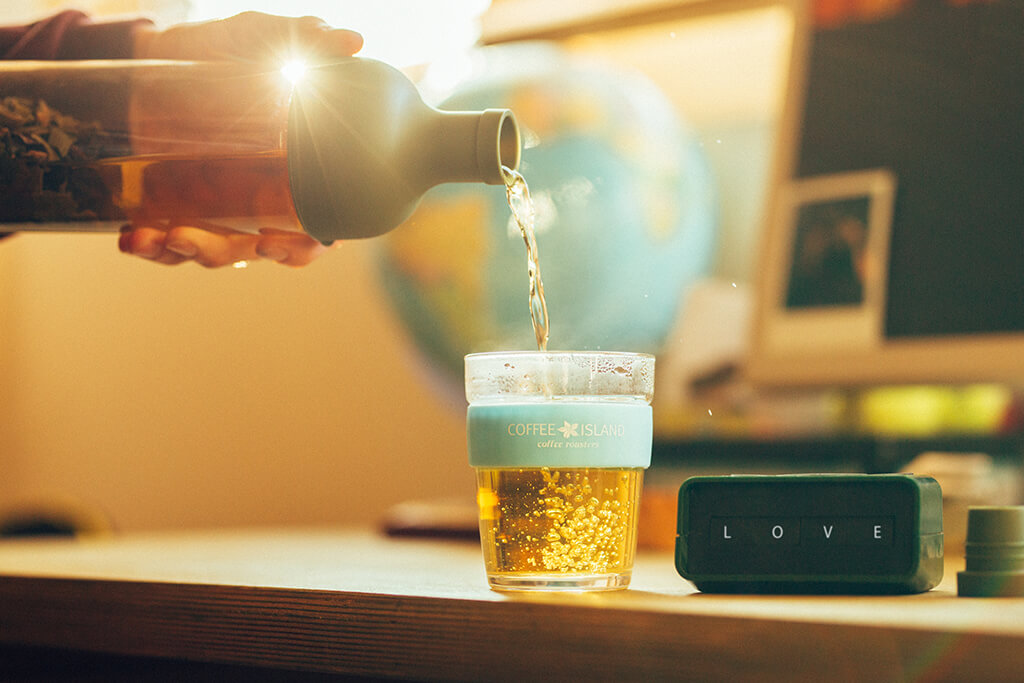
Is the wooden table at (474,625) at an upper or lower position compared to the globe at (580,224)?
lower

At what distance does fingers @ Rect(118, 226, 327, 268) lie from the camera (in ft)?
2.62

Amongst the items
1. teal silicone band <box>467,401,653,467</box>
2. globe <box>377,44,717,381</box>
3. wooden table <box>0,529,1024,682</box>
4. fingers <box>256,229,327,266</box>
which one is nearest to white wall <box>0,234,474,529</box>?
globe <box>377,44,717,381</box>

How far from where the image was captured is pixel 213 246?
0.83 metres

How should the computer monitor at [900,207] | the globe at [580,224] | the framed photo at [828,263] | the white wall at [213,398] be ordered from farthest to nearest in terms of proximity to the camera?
the white wall at [213,398], the globe at [580,224], the framed photo at [828,263], the computer monitor at [900,207]

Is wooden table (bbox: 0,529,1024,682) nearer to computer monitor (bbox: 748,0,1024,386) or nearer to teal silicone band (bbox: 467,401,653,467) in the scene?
teal silicone band (bbox: 467,401,653,467)

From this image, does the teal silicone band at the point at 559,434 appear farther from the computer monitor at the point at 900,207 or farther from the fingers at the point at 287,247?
the computer monitor at the point at 900,207

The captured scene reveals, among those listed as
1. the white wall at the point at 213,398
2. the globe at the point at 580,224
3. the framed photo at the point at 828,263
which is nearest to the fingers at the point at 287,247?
the globe at the point at 580,224

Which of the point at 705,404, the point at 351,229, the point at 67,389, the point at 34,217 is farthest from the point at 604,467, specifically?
the point at 67,389

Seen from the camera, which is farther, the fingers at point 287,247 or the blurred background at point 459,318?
the blurred background at point 459,318

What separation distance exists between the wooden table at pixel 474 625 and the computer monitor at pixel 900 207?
1.94 ft

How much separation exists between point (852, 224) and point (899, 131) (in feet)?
0.44

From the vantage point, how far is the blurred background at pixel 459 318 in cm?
157

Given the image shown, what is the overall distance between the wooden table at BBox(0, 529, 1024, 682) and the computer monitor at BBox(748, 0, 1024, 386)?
0.59 m

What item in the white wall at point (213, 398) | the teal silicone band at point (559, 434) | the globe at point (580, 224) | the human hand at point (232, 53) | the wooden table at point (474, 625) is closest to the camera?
the wooden table at point (474, 625)
